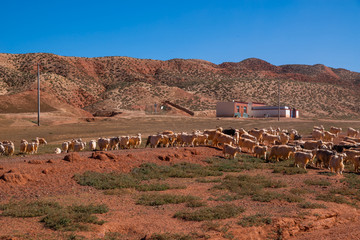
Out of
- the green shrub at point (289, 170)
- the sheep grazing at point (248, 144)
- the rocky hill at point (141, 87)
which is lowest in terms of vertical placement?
the green shrub at point (289, 170)

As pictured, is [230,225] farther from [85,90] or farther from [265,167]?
[85,90]

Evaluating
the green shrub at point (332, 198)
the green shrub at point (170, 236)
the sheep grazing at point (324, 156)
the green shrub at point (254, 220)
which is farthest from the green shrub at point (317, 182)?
the green shrub at point (170, 236)

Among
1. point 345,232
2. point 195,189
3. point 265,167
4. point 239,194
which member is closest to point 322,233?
point 345,232

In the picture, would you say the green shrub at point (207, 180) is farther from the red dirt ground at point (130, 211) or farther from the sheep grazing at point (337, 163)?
the sheep grazing at point (337, 163)

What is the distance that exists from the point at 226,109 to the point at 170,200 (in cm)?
6107

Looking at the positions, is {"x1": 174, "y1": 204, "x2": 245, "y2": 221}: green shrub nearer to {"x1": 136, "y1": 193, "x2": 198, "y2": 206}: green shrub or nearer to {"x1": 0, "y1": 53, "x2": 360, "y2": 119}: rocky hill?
{"x1": 136, "y1": 193, "x2": 198, "y2": 206}: green shrub

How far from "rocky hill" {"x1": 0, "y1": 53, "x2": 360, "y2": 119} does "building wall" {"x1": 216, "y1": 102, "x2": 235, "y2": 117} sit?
21.3ft

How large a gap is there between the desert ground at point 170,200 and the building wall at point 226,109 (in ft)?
173

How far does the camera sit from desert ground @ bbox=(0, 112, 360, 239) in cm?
818

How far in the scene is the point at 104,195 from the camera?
11039mm

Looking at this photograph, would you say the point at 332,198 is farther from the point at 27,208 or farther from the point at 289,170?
the point at 27,208

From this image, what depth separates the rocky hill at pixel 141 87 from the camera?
80250 mm

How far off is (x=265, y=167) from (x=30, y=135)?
77.7ft

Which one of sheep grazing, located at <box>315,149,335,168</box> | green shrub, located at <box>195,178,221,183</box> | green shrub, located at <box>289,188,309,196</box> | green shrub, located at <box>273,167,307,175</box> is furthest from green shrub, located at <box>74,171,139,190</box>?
sheep grazing, located at <box>315,149,335,168</box>
